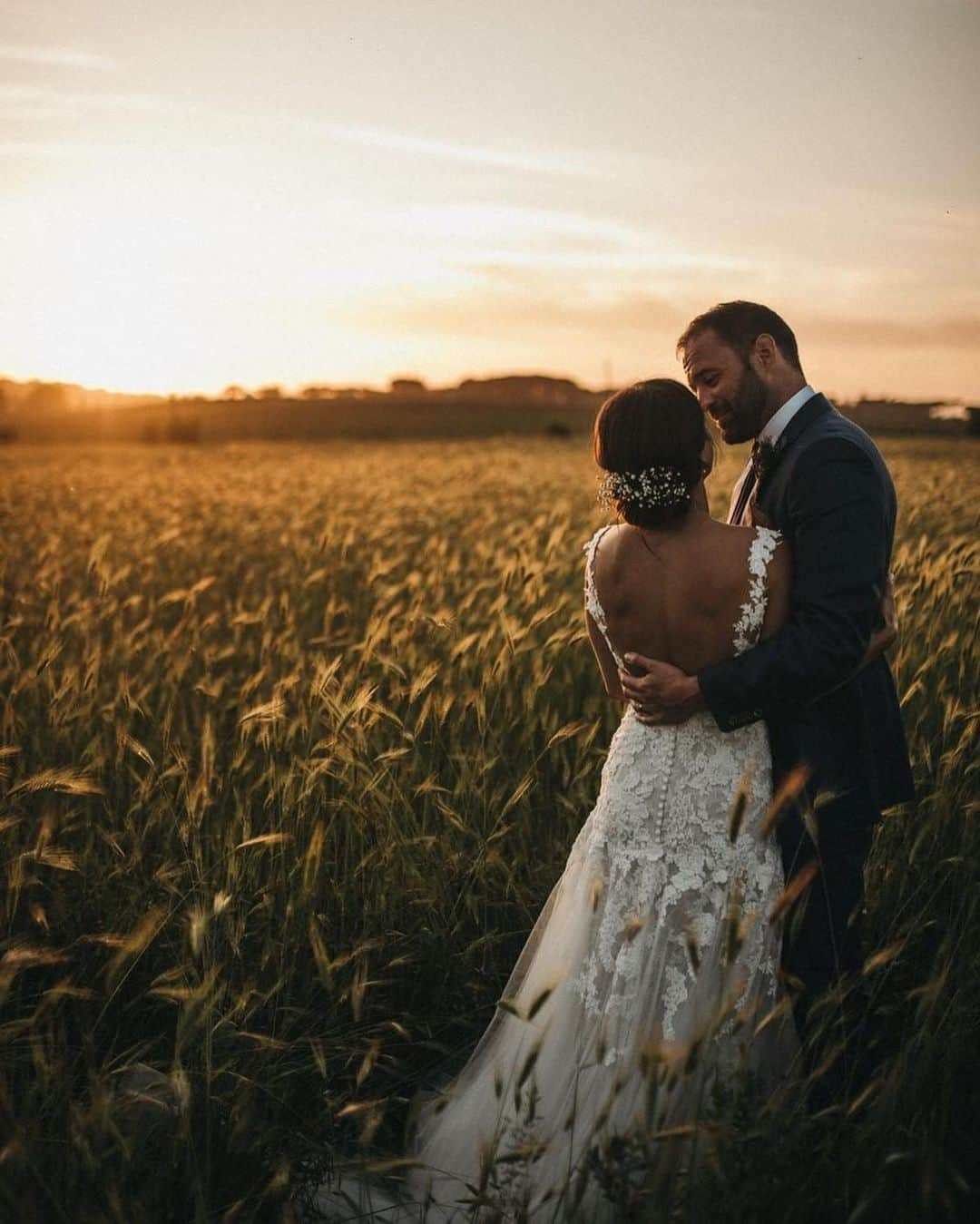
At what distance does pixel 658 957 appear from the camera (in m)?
2.43

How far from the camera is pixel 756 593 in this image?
2330 millimetres

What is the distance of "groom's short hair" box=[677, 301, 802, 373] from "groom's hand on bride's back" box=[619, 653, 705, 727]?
862mm

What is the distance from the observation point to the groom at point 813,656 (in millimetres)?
2324

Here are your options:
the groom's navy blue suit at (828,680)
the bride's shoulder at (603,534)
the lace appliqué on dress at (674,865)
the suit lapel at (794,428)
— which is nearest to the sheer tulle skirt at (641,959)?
the lace appliqué on dress at (674,865)

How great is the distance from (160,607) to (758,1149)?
17.5 feet

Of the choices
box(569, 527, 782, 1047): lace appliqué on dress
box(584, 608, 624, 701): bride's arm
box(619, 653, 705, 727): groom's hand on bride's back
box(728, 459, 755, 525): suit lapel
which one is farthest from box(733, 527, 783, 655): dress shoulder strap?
box(728, 459, 755, 525): suit lapel

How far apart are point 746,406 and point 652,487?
0.60 metres

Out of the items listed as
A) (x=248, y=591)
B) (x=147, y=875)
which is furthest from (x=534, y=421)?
(x=147, y=875)

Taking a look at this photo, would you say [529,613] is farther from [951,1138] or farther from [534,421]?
[534,421]

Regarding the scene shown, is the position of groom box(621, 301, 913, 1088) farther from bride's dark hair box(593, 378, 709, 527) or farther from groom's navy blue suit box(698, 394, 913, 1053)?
bride's dark hair box(593, 378, 709, 527)

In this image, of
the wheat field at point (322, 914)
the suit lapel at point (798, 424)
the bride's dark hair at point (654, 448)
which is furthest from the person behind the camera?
the suit lapel at point (798, 424)

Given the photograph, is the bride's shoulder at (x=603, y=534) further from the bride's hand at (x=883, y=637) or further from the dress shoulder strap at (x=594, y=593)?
the bride's hand at (x=883, y=637)

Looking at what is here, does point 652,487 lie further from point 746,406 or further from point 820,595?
point 746,406

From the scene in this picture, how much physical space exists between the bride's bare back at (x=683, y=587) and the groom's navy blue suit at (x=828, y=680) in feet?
0.23
